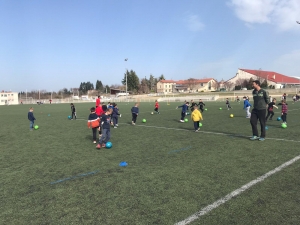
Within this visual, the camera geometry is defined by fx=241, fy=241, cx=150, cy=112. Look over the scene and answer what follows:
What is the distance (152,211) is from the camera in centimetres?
414

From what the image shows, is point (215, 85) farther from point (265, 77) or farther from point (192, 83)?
point (265, 77)

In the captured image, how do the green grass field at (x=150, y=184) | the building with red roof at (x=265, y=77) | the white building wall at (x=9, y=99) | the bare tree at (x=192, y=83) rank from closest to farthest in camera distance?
the green grass field at (x=150, y=184) → the white building wall at (x=9, y=99) → the building with red roof at (x=265, y=77) → the bare tree at (x=192, y=83)

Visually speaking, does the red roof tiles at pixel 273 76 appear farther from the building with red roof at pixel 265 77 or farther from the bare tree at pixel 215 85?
the bare tree at pixel 215 85

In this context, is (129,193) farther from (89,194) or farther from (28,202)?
(28,202)

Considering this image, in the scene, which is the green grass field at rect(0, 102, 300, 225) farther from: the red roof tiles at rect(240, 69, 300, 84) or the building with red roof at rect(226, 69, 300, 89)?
the red roof tiles at rect(240, 69, 300, 84)

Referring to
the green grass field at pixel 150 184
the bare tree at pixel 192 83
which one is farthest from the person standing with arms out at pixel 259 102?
the bare tree at pixel 192 83

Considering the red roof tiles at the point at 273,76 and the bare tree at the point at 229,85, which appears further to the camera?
the bare tree at the point at 229,85

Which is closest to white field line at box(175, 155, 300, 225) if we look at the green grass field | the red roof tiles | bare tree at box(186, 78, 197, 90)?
the green grass field

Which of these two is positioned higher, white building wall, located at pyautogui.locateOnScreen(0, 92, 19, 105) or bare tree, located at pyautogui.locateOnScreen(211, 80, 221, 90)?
bare tree, located at pyautogui.locateOnScreen(211, 80, 221, 90)

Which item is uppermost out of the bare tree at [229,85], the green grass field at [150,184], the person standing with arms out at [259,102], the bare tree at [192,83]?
the bare tree at [192,83]

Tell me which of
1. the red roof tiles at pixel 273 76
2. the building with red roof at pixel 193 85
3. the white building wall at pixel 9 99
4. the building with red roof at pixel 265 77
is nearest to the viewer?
the white building wall at pixel 9 99

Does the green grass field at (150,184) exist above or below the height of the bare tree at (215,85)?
below

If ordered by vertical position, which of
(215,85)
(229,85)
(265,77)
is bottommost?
(229,85)

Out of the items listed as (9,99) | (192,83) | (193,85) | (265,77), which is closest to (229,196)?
(9,99)
